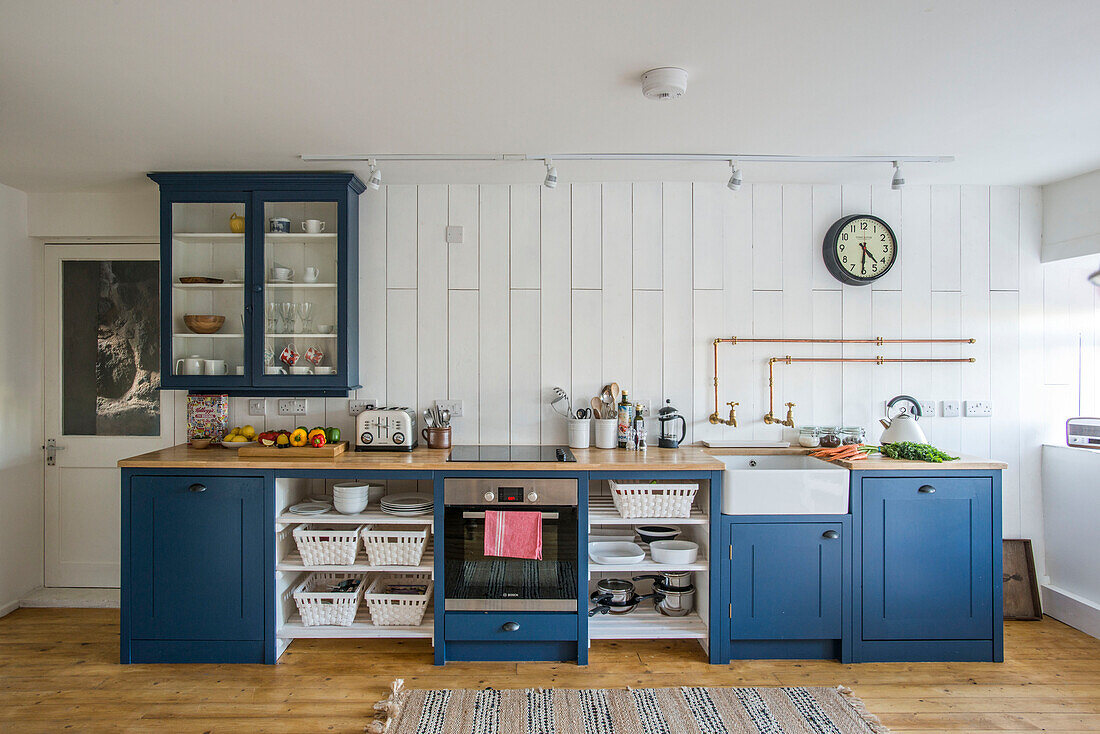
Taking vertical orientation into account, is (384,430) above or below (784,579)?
above

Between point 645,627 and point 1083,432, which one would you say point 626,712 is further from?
point 1083,432

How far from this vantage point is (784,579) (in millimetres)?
2848

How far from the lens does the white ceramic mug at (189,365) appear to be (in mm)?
3250

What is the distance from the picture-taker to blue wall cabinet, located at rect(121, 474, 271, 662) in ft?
9.34

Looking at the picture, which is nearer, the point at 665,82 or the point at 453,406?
the point at 665,82

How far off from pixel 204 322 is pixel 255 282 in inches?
13.8

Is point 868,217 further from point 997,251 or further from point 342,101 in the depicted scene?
point 342,101

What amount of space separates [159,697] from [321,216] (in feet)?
7.43

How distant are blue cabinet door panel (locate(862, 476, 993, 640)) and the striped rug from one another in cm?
52

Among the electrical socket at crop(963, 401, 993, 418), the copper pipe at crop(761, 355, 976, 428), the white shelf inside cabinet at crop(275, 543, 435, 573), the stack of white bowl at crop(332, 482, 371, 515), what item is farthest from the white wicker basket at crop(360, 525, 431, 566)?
the electrical socket at crop(963, 401, 993, 418)

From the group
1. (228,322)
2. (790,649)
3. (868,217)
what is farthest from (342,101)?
(790,649)

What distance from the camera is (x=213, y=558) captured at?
2.85 meters

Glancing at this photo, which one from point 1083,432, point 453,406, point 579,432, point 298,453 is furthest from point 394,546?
point 1083,432

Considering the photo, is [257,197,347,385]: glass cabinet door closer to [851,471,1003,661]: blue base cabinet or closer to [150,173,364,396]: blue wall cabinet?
[150,173,364,396]: blue wall cabinet
